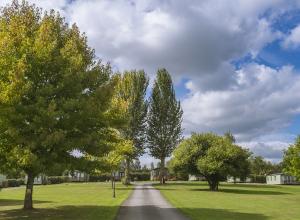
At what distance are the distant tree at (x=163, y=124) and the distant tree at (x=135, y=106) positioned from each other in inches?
154

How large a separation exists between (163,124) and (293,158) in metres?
45.4

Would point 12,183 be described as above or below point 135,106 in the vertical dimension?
below

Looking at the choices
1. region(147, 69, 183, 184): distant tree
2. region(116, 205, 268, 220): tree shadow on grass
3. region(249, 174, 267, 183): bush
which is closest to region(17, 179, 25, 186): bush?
region(147, 69, 183, 184): distant tree

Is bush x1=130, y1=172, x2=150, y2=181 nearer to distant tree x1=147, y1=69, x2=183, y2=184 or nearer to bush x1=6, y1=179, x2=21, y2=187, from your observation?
distant tree x1=147, y1=69, x2=183, y2=184

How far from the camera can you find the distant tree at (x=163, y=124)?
287ft

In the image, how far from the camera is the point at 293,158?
142ft

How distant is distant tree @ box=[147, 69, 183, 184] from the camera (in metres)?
87.4

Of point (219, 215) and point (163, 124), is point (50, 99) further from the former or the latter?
point (163, 124)

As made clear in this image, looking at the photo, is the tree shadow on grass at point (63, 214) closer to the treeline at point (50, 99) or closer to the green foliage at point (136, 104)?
the treeline at point (50, 99)

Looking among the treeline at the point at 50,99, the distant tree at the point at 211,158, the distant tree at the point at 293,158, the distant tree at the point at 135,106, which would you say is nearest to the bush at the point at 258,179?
the distant tree at the point at 135,106

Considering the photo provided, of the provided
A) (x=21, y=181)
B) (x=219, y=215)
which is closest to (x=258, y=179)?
(x=21, y=181)

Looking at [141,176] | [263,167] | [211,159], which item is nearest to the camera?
[211,159]

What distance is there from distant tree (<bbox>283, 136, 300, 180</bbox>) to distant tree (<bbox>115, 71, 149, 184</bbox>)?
36735mm

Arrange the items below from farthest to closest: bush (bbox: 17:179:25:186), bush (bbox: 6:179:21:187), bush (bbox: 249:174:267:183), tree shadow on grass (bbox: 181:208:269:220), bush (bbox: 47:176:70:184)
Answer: bush (bbox: 249:174:267:183) < bush (bbox: 47:176:70:184) < bush (bbox: 17:179:25:186) < bush (bbox: 6:179:21:187) < tree shadow on grass (bbox: 181:208:269:220)
